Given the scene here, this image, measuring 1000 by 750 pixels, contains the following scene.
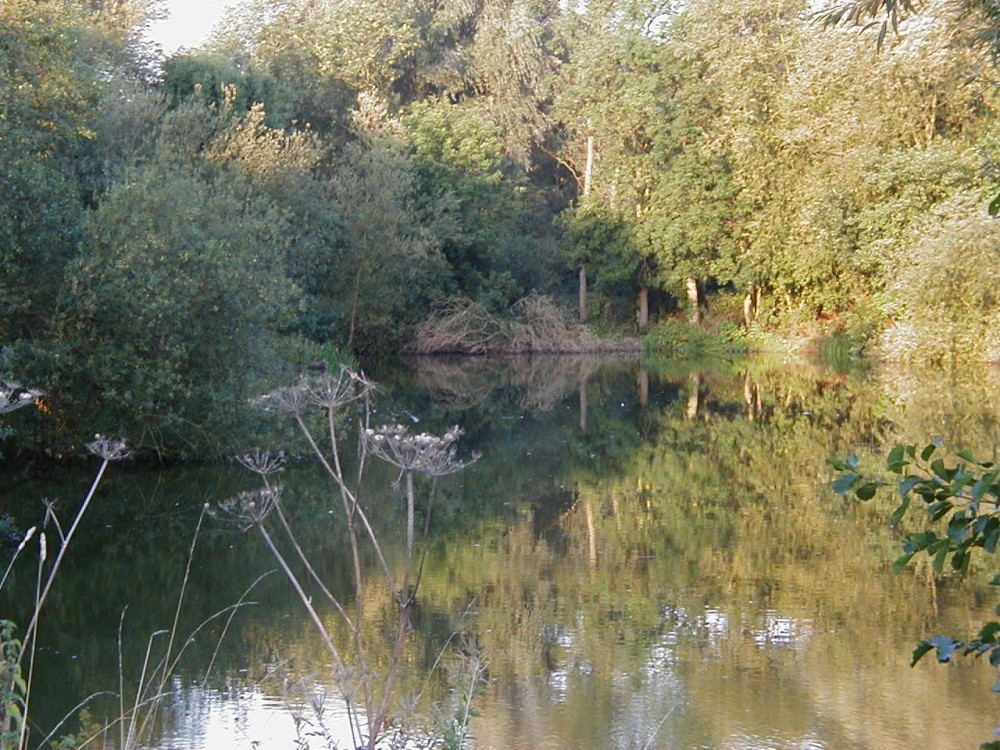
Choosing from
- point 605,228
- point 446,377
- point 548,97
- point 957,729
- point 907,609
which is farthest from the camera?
point 548,97

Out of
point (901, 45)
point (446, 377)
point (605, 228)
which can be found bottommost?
point (446, 377)

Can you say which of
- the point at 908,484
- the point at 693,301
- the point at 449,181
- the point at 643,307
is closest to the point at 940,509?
the point at 908,484

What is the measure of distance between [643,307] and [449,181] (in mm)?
8175

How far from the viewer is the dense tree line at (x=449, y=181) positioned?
13.2 metres

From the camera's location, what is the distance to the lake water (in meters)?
6.28

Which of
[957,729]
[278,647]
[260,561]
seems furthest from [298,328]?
[957,729]

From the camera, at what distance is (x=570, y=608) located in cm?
849

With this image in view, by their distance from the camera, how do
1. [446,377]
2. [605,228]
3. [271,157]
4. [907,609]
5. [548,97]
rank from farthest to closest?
1. [548,97]
2. [605,228]
3. [446,377]
4. [271,157]
5. [907,609]

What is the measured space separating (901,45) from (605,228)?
11498 mm

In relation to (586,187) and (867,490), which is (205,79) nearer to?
(586,187)

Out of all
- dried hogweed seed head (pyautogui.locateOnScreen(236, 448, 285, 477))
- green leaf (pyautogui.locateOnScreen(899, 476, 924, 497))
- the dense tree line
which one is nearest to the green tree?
the dense tree line

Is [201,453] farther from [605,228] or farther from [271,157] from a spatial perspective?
[605,228]

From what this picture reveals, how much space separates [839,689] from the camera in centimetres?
680

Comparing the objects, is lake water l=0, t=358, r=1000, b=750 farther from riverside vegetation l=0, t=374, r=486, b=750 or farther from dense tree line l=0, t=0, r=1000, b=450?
dense tree line l=0, t=0, r=1000, b=450
